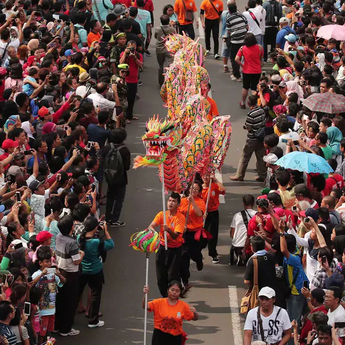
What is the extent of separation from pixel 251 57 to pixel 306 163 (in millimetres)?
5842

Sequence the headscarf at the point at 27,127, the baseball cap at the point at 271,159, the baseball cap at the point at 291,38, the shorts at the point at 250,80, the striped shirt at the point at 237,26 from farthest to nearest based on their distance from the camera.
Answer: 1. the striped shirt at the point at 237,26
2. the baseball cap at the point at 291,38
3. the shorts at the point at 250,80
4. the baseball cap at the point at 271,159
5. the headscarf at the point at 27,127

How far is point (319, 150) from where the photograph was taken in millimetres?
12664

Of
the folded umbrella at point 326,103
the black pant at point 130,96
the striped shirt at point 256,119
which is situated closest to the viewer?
the folded umbrella at point 326,103

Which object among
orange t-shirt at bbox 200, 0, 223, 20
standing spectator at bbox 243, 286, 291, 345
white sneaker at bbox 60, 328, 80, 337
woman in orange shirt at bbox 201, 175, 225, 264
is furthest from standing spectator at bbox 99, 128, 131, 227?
orange t-shirt at bbox 200, 0, 223, 20

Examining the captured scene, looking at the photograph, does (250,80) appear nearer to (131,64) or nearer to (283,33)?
(283,33)

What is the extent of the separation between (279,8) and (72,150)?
9.92 meters

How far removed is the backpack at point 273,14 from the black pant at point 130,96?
15.8ft

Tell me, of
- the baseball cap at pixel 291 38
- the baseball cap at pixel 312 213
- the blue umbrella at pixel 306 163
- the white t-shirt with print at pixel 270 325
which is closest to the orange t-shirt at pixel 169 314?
the white t-shirt with print at pixel 270 325

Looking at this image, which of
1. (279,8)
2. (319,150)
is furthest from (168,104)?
(279,8)

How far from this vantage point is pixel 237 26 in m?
18.5

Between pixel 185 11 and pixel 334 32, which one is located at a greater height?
pixel 185 11

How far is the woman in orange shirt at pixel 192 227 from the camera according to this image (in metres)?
11.3

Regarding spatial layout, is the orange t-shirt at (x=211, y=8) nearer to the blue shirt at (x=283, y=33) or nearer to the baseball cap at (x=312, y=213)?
the blue shirt at (x=283, y=33)

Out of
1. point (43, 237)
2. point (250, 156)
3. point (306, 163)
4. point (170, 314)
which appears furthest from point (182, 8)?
point (170, 314)
